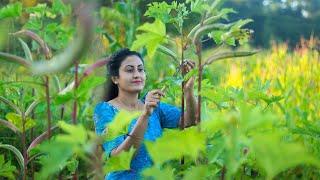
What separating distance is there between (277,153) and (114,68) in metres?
1.68

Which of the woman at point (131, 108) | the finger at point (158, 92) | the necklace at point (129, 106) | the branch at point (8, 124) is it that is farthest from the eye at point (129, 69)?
the branch at point (8, 124)

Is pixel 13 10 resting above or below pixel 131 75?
above

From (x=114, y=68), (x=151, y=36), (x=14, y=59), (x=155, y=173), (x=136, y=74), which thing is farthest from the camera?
(x=114, y=68)

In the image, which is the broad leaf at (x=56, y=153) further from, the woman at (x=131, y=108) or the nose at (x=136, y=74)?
the nose at (x=136, y=74)

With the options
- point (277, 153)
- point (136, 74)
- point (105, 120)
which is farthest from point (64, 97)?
point (136, 74)

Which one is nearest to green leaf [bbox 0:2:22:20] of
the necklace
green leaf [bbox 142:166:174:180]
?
green leaf [bbox 142:166:174:180]

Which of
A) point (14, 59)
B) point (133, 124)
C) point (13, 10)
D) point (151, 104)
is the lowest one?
point (133, 124)

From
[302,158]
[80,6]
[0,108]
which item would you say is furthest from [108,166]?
[0,108]

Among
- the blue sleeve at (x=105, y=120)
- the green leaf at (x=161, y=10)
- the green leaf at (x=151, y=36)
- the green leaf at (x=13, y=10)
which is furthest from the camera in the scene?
the blue sleeve at (x=105, y=120)

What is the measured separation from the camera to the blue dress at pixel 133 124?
2044 millimetres

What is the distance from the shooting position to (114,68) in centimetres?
235

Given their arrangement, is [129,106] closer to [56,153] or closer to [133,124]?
[133,124]

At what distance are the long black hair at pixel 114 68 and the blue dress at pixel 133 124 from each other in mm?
191

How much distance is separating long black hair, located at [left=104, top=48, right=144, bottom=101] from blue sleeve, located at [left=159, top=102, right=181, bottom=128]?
0.71 ft
